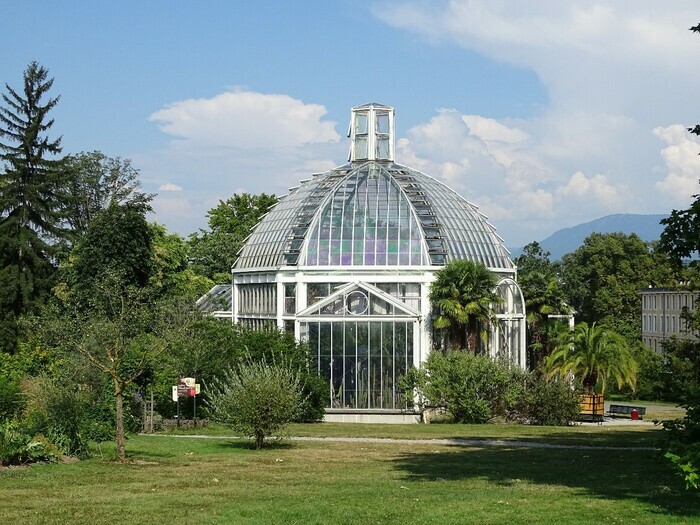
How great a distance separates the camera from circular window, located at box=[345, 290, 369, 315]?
5125 cm

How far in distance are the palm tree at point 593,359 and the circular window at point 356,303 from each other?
9.75m

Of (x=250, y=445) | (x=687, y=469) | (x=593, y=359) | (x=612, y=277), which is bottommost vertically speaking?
(x=250, y=445)

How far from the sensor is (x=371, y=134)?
61.2 metres

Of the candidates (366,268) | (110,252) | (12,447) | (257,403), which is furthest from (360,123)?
(12,447)

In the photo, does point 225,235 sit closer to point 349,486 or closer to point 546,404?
point 546,404

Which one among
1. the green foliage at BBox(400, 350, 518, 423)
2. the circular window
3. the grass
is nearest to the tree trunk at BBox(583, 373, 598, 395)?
the green foliage at BBox(400, 350, 518, 423)

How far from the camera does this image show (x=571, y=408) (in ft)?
154

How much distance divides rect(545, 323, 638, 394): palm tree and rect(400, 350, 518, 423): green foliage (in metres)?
6.18

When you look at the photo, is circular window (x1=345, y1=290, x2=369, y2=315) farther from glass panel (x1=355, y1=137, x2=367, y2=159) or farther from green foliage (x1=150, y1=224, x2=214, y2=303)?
green foliage (x1=150, y1=224, x2=214, y2=303)

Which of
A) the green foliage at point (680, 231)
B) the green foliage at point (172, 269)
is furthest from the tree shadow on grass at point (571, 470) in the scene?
the green foliage at point (172, 269)

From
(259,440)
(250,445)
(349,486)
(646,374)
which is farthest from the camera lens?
(646,374)

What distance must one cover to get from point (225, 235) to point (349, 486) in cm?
6602

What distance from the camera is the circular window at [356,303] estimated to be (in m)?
51.2

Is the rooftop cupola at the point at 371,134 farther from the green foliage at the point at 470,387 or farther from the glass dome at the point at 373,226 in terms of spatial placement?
the green foliage at the point at 470,387
